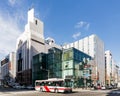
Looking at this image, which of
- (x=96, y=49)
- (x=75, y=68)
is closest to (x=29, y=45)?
(x=75, y=68)

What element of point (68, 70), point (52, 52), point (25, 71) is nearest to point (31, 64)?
point (25, 71)

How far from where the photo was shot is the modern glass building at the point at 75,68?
76.0 metres

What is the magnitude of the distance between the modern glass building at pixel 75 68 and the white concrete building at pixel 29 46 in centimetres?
2435

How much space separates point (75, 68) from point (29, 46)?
34353 mm

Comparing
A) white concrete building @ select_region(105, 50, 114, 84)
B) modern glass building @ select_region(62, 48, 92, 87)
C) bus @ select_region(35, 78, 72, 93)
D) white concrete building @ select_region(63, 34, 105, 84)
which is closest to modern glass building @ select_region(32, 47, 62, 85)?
modern glass building @ select_region(62, 48, 92, 87)

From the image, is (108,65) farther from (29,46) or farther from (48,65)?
(48,65)

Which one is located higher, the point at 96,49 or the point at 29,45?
the point at 29,45

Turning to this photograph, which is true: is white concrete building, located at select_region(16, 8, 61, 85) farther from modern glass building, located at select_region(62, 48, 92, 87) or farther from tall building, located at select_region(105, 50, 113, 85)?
tall building, located at select_region(105, 50, 113, 85)

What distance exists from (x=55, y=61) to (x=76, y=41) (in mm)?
59254

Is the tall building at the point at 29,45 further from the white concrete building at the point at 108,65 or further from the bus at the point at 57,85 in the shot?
the white concrete building at the point at 108,65

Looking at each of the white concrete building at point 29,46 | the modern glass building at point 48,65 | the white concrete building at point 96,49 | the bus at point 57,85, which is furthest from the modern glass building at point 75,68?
the white concrete building at point 96,49

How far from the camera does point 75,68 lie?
76.8 m

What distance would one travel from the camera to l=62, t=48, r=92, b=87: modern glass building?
2992 inches

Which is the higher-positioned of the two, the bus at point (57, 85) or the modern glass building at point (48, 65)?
the modern glass building at point (48, 65)
